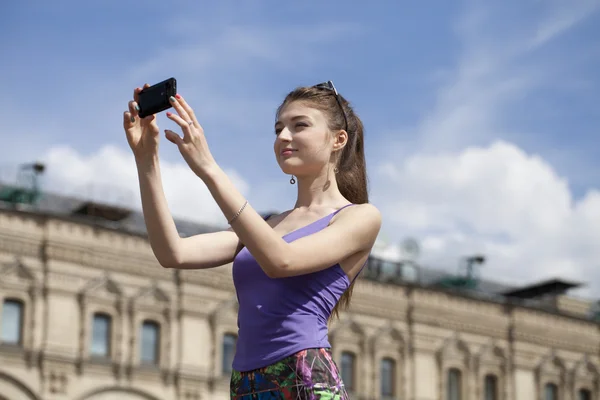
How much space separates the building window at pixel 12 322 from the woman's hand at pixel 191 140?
2678 cm

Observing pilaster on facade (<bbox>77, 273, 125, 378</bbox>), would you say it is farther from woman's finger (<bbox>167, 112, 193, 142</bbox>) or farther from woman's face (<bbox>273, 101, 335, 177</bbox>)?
woman's finger (<bbox>167, 112, 193, 142</bbox>)

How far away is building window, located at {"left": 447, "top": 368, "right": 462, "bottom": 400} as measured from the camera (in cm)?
3775

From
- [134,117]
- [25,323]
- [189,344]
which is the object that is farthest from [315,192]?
[189,344]

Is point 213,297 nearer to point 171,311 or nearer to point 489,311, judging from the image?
point 171,311

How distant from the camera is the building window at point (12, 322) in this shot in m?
29.3

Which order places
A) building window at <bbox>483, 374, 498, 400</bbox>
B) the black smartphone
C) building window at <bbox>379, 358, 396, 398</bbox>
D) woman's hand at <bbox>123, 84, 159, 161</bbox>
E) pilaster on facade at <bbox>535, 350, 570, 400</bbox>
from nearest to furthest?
the black smartphone < woman's hand at <bbox>123, 84, 159, 161</bbox> < building window at <bbox>379, 358, 396, 398</bbox> < building window at <bbox>483, 374, 498, 400</bbox> < pilaster on facade at <bbox>535, 350, 570, 400</bbox>

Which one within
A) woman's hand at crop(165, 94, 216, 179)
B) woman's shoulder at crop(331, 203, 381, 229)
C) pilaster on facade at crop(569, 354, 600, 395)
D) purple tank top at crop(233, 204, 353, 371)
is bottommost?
purple tank top at crop(233, 204, 353, 371)

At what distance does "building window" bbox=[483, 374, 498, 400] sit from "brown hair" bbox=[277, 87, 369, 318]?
3540 cm

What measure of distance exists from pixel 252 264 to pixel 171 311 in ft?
93.0

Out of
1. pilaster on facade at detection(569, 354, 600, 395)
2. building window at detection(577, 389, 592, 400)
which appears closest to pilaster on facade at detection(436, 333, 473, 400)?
pilaster on facade at detection(569, 354, 600, 395)

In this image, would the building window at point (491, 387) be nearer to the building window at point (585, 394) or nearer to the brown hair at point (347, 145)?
the building window at point (585, 394)

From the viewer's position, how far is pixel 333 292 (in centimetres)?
399

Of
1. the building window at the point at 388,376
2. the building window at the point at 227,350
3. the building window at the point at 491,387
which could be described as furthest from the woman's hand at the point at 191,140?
the building window at the point at 491,387

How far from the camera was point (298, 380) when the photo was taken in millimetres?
3748
